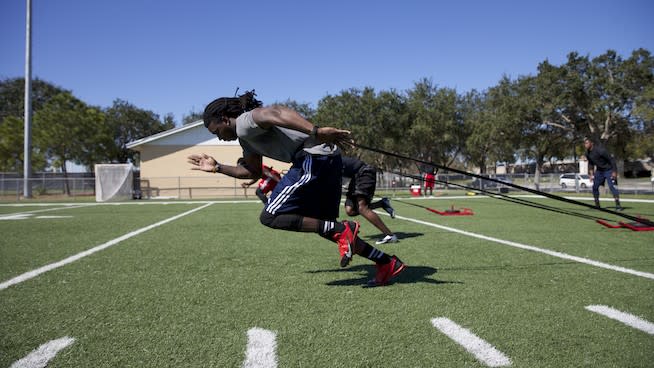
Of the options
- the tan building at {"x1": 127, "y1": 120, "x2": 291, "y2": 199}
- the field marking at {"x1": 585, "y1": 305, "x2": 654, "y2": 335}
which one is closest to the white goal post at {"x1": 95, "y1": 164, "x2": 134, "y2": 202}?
the tan building at {"x1": 127, "y1": 120, "x2": 291, "y2": 199}

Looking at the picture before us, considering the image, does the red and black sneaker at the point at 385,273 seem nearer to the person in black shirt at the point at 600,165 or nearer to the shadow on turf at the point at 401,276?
the shadow on turf at the point at 401,276

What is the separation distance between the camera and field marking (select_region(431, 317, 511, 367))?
2.26 meters

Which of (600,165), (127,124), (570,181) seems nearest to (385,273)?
(600,165)

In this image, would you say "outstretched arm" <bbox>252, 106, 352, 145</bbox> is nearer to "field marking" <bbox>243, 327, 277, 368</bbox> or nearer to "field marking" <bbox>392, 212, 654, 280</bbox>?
"field marking" <bbox>243, 327, 277, 368</bbox>

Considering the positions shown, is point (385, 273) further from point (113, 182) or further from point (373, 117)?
point (373, 117)

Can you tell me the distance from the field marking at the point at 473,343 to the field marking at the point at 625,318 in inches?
42.1

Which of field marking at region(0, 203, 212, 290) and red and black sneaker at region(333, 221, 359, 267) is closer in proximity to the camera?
red and black sneaker at region(333, 221, 359, 267)

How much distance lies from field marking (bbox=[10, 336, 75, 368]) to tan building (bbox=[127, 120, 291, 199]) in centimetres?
2907

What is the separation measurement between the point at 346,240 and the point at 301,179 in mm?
644

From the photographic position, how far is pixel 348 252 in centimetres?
364

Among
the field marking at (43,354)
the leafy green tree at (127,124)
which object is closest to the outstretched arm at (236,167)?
the field marking at (43,354)

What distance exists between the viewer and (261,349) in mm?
2424

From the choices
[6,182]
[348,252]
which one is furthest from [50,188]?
[348,252]

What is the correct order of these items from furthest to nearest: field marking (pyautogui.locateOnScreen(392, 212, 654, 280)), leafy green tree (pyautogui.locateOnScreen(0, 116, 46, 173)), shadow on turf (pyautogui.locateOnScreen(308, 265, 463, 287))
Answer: leafy green tree (pyautogui.locateOnScreen(0, 116, 46, 173)), field marking (pyautogui.locateOnScreen(392, 212, 654, 280)), shadow on turf (pyautogui.locateOnScreen(308, 265, 463, 287))
